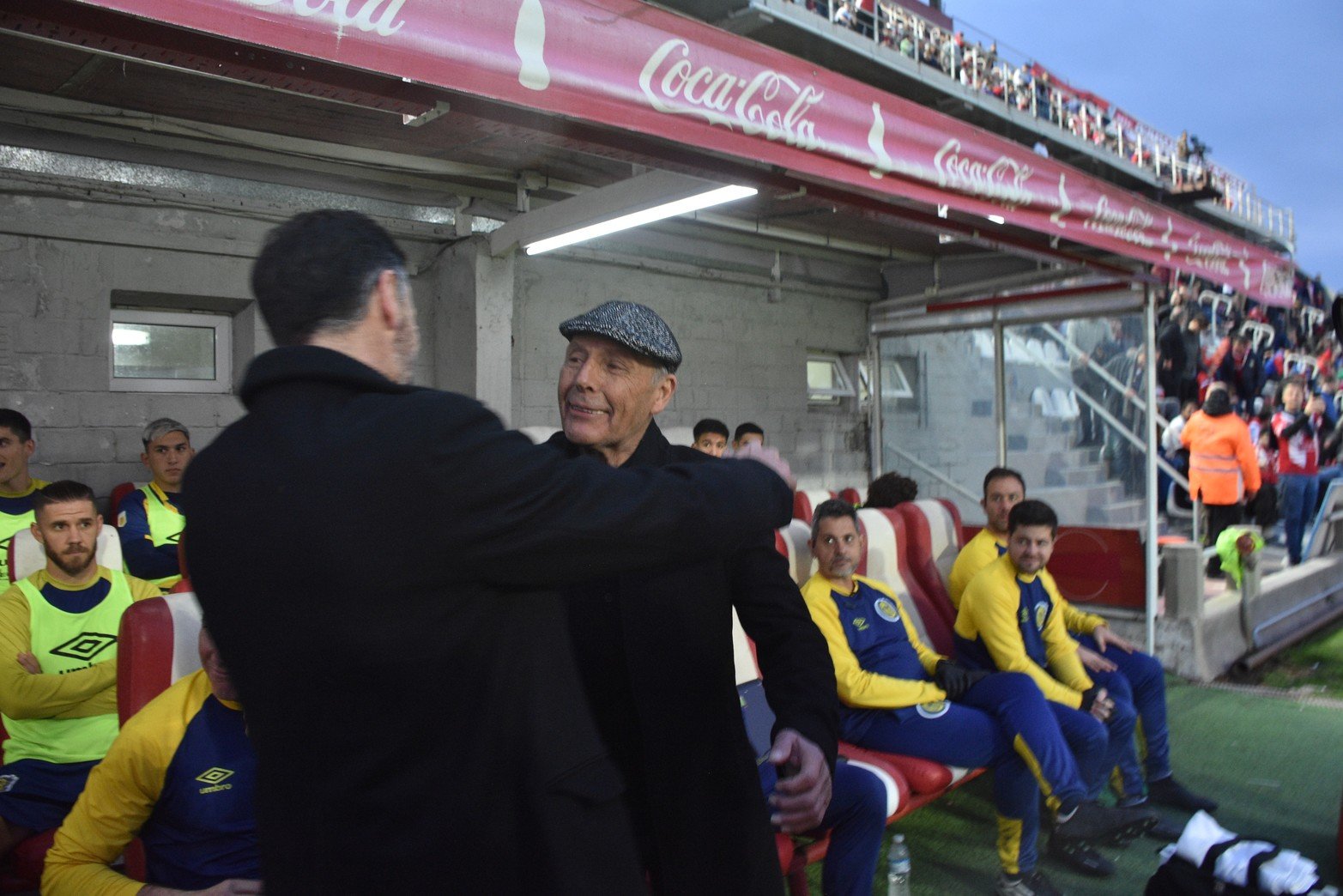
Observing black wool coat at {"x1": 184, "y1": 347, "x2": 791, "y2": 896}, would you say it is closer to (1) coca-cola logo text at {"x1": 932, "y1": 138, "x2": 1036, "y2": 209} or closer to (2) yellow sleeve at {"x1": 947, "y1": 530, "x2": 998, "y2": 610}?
(1) coca-cola logo text at {"x1": 932, "y1": 138, "x2": 1036, "y2": 209}

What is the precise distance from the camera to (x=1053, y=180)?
491 cm

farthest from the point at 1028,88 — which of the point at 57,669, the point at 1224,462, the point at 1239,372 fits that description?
the point at 57,669

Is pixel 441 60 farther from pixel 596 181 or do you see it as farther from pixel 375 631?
pixel 596 181

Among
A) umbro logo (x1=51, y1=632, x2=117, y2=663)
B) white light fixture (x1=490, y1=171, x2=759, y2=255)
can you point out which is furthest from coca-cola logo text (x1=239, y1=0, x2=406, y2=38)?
umbro logo (x1=51, y1=632, x2=117, y2=663)

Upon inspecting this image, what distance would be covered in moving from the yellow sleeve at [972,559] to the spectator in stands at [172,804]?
3.47 metres

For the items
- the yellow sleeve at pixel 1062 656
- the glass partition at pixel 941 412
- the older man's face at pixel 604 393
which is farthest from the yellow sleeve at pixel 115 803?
the glass partition at pixel 941 412

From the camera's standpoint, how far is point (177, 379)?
5.80 m

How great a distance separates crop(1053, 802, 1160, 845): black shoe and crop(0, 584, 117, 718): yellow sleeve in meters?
3.57

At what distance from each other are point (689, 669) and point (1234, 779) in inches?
164

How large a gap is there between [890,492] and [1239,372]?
9.80 meters

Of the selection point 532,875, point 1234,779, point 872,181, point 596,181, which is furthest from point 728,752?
point 596,181

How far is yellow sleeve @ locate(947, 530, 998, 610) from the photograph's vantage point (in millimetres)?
4562

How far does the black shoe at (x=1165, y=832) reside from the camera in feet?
12.7

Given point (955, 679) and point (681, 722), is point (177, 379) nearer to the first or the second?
point (955, 679)
